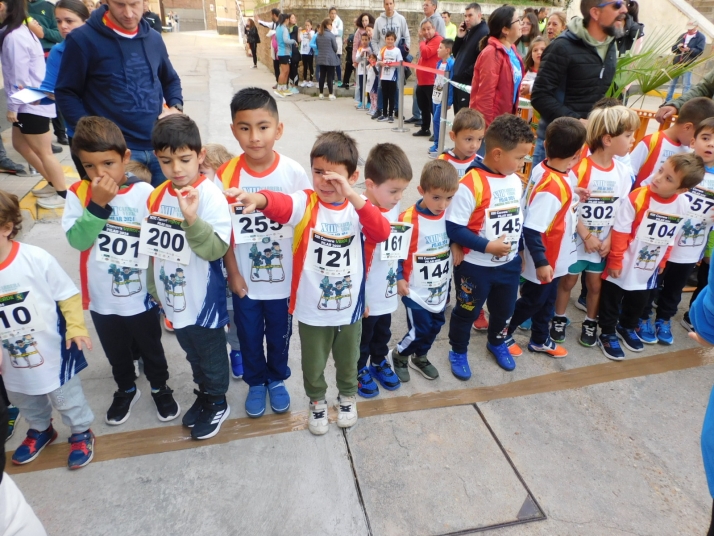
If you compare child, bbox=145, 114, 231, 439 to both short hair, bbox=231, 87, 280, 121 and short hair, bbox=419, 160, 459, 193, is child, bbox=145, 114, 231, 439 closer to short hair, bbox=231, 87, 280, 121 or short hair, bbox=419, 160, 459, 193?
short hair, bbox=231, 87, 280, 121

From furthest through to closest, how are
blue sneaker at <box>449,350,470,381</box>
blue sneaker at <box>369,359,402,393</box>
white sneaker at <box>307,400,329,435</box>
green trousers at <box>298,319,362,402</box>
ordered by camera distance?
blue sneaker at <box>449,350,470,381</box> < blue sneaker at <box>369,359,402,393</box> < white sneaker at <box>307,400,329,435</box> < green trousers at <box>298,319,362,402</box>

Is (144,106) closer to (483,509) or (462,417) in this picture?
A: (462,417)

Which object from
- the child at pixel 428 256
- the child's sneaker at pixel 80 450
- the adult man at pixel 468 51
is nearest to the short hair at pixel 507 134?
the child at pixel 428 256

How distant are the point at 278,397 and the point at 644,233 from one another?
249 cm

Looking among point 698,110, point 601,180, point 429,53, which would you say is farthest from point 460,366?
point 429,53

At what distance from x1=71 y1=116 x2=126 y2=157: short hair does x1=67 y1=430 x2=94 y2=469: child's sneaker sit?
1371mm

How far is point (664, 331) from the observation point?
354 centimetres

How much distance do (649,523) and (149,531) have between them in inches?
85.8

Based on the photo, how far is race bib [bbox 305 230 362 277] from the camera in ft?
7.34

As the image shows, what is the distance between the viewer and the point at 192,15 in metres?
46.2

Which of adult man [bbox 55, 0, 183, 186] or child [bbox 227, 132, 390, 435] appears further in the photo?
adult man [bbox 55, 0, 183, 186]

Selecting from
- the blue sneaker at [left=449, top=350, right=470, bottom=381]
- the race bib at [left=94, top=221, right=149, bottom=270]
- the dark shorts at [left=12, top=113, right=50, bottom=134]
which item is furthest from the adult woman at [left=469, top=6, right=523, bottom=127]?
the dark shorts at [left=12, top=113, right=50, bottom=134]

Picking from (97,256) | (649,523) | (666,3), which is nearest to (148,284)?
(97,256)

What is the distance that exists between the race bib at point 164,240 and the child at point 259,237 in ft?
0.82
